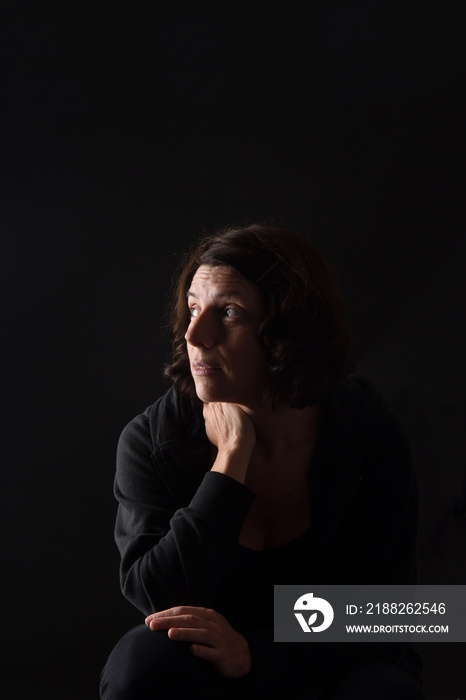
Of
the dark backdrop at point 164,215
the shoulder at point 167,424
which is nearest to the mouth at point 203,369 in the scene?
the shoulder at point 167,424

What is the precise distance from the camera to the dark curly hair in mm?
1310

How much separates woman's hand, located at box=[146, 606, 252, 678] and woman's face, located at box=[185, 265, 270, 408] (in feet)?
1.17

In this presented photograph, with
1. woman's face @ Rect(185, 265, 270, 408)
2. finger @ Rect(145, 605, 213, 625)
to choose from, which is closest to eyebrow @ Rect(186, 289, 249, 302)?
woman's face @ Rect(185, 265, 270, 408)

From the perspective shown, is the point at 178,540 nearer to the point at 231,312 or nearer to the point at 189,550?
the point at 189,550

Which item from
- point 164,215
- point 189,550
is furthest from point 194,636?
point 164,215

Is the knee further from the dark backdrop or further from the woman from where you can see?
the dark backdrop

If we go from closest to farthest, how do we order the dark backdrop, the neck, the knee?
the knee, the neck, the dark backdrop

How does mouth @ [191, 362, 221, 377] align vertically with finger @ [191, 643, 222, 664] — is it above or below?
above

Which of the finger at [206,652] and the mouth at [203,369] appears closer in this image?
the finger at [206,652]

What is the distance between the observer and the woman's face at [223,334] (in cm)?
129

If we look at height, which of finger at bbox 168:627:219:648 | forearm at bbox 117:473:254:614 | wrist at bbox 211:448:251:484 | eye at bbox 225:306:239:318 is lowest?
finger at bbox 168:627:219:648

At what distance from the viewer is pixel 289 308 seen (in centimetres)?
130

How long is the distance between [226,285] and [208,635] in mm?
576

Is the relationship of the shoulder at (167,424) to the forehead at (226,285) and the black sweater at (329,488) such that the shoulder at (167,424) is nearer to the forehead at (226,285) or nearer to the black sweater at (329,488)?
the black sweater at (329,488)
